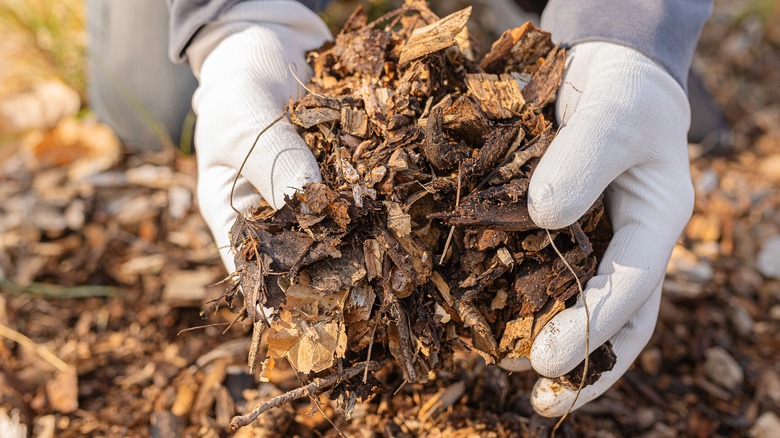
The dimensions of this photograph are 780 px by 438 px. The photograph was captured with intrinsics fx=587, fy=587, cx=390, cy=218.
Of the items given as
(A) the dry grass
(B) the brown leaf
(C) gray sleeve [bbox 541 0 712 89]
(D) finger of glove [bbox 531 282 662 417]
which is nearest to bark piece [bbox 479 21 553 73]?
(C) gray sleeve [bbox 541 0 712 89]

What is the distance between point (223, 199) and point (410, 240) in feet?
2.63

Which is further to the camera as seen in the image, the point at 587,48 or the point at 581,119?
the point at 587,48

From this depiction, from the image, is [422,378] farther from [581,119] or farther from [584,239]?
[581,119]

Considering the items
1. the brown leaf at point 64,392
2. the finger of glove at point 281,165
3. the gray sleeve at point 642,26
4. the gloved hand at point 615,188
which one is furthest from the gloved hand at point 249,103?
the gray sleeve at point 642,26

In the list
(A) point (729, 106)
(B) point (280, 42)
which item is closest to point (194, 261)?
(B) point (280, 42)

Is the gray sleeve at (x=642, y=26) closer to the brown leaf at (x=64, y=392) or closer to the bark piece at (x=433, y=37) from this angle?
the bark piece at (x=433, y=37)

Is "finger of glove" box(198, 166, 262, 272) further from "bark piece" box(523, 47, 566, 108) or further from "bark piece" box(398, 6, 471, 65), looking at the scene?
"bark piece" box(523, 47, 566, 108)

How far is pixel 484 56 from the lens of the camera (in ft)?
6.86

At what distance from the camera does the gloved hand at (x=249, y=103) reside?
183cm

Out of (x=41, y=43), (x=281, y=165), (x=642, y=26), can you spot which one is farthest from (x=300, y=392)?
(x=41, y=43)

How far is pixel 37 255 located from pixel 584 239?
8.60 feet

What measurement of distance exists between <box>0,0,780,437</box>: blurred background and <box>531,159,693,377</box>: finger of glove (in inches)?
18.2

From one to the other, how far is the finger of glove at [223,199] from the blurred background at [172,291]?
48 cm

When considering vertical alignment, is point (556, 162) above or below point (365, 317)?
above
